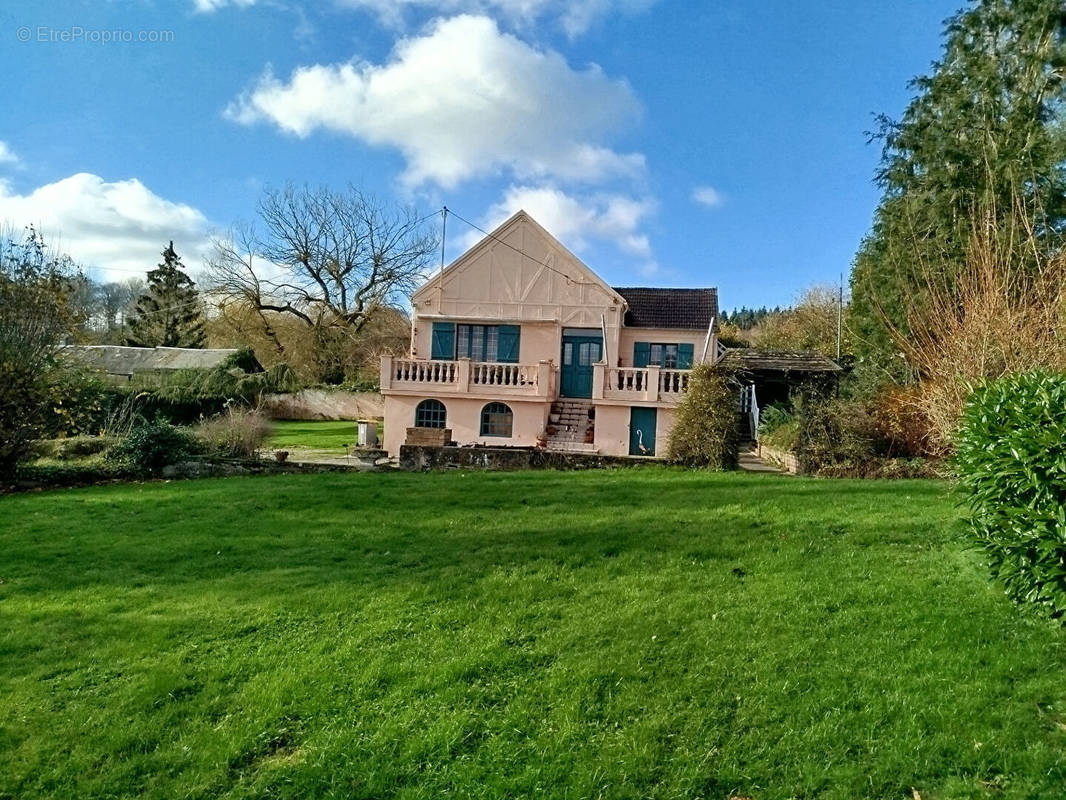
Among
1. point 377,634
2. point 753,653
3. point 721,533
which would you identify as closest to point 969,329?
point 721,533

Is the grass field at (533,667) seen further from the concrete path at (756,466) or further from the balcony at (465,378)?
the balcony at (465,378)

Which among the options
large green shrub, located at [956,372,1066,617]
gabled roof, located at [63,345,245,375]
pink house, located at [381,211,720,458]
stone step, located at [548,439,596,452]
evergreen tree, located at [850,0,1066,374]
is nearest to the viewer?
large green shrub, located at [956,372,1066,617]

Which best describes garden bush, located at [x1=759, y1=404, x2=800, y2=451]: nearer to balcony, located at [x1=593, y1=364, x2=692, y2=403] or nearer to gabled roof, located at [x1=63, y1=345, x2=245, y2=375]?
balcony, located at [x1=593, y1=364, x2=692, y2=403]

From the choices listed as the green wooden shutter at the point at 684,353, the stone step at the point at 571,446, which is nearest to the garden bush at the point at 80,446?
the stone step at the point at 571,446

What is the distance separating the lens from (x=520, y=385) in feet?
62.7

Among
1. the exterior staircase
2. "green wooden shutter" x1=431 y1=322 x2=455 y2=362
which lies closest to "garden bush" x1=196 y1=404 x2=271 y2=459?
"green wooden shutter" x1=431 y1=322 x2=455 y2=362

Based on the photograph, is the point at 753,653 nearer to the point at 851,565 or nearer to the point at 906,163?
the point at 851,565

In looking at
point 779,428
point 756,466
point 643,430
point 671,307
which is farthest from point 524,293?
point 756,466

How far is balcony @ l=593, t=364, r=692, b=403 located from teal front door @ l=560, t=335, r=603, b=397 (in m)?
3.24

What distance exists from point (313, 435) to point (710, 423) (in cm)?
1726

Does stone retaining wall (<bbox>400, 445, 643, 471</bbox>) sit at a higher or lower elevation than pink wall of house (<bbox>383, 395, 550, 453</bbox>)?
lower

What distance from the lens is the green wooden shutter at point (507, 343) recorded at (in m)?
21.5

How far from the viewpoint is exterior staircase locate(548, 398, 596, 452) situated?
58.7 feet

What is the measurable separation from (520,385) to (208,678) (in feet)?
49.1
